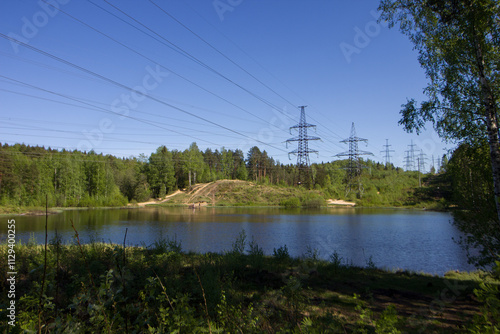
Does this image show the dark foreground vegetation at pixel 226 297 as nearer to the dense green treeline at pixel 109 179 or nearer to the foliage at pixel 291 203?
the dense green treeline at pixel 109 179

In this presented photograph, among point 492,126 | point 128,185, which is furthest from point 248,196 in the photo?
point 492,126

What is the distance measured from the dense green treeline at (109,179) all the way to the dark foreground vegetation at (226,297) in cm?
4166

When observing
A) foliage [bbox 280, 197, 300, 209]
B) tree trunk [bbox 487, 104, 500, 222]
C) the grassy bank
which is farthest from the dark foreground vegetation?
the grassy bank

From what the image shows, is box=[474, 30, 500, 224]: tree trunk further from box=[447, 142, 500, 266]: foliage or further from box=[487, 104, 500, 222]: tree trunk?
box=[447, 142, 500, 266]: foliage

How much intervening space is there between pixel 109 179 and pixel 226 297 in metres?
76.9

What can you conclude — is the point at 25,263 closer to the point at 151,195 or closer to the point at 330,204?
the point at 330,204

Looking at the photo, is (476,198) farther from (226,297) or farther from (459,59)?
(226,297)

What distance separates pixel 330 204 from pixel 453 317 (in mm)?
65846

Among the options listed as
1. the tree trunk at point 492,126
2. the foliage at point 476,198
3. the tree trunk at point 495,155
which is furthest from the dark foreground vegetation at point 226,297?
the tree trunk at point 492,126

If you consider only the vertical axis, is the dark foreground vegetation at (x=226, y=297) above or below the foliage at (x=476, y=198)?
below

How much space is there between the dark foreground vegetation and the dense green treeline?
41.7m

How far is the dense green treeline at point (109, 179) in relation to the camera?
174 ft

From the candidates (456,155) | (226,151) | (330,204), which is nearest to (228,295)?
(456,155)

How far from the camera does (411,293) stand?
23.5 ft
